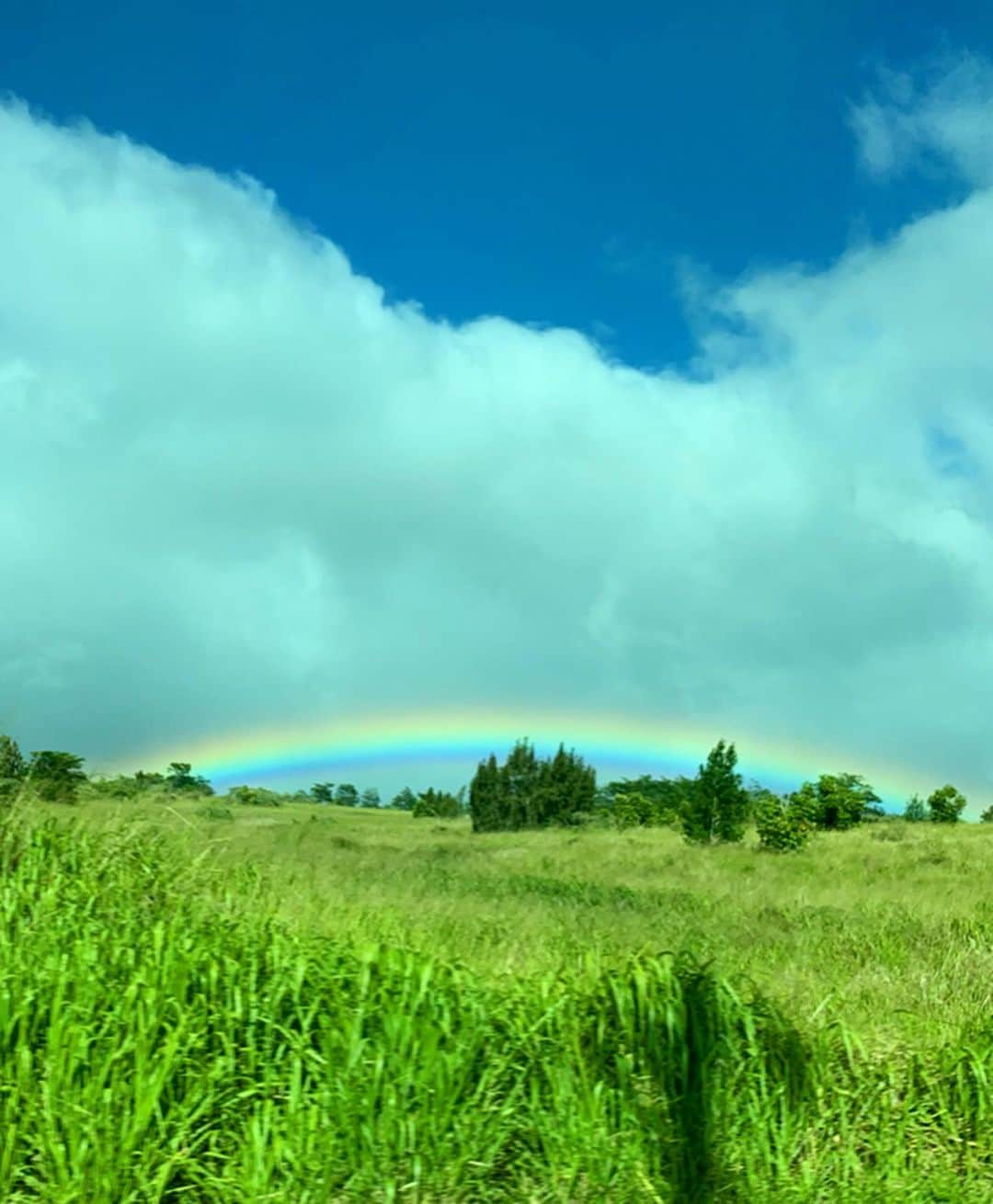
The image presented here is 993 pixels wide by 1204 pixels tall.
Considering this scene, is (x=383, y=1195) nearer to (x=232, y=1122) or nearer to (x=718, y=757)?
(x=232, y=1122)

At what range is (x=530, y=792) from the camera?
64.6 meters

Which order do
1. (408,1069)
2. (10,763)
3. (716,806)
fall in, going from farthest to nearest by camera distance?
(716,806) < (10,763) < (408,1069)

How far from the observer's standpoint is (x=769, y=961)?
30.2 feet

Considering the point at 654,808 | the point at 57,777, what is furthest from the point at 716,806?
the point at 57,777

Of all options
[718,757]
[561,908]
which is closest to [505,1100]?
[561,908]

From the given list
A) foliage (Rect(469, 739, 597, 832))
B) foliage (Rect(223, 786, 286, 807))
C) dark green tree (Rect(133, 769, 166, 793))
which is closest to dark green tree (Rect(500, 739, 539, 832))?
foliage (Rect(469, 739, 597, 832))

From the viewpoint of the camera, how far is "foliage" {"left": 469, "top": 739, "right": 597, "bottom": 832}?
62875 mm

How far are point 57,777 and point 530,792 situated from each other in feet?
189

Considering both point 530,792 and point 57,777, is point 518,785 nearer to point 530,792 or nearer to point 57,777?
point 530,792

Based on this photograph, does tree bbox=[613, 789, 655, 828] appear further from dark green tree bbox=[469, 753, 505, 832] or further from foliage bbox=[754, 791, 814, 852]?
foliage bbox=[754, 791, 814, 852]

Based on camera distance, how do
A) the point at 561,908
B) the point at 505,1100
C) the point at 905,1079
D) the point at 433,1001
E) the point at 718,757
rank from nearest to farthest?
the point at 505,1100 → the point at 433,1001 → the point at 905,1079 → the point at 561,908 → the point at 718,757

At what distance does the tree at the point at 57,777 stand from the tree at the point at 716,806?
102 ft

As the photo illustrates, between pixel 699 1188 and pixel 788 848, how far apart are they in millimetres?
30496

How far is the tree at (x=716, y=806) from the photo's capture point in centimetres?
3800
